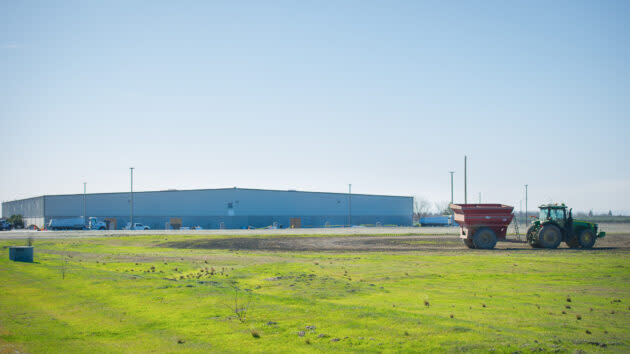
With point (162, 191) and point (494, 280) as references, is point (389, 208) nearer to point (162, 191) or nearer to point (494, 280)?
point (162, 191)

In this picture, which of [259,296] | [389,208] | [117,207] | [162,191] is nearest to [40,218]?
[117,207]

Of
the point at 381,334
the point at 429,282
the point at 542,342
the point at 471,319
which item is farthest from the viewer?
the point at 429,282

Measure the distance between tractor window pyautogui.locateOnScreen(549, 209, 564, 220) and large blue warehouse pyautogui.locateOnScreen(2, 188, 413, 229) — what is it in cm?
6798

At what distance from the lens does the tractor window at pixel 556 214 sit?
33500 millimetres

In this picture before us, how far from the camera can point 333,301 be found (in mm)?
12500

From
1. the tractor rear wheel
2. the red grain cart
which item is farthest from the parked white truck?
the tractor rear wheel

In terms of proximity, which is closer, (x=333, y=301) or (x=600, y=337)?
(x=600, y=337)

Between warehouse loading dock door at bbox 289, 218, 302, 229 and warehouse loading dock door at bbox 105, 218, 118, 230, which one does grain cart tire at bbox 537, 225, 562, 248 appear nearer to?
warehouse loading dock door at bbox 289, 218, 302, 229

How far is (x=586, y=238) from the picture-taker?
109ft

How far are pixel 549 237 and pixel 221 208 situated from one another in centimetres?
7277

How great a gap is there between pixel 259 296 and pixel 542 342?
6695 mm

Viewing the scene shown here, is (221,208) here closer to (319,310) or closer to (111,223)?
(111,223)

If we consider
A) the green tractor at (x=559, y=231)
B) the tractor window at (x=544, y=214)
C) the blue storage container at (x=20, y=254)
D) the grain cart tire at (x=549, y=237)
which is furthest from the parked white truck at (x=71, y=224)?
the grain cart tire at (x=549, y=237)

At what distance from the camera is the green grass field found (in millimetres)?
8695
